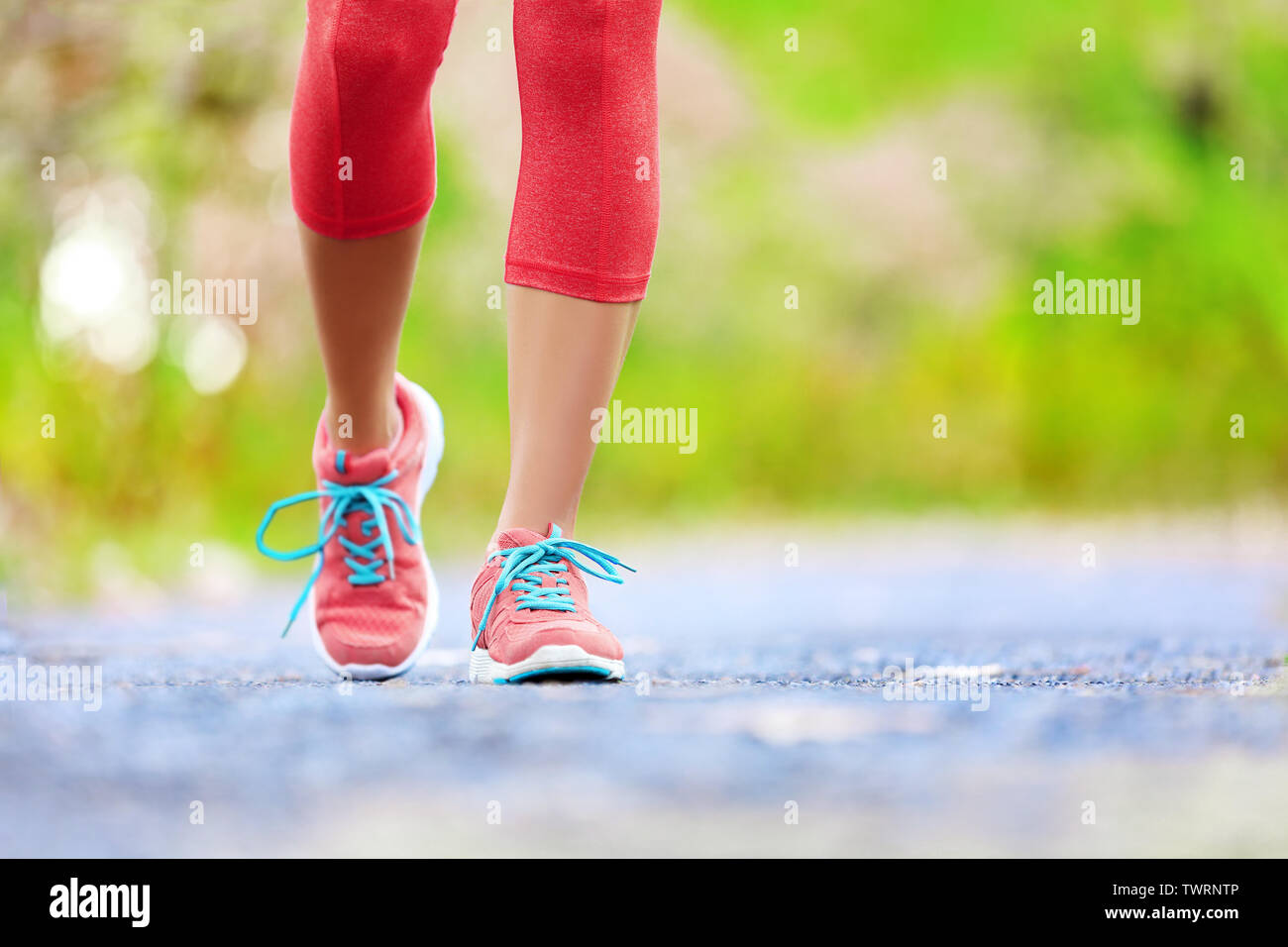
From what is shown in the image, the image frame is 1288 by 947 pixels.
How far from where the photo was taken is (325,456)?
1.45 metres

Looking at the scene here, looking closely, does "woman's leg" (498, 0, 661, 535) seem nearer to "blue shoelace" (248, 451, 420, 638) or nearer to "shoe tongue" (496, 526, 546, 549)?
"shoe tongue" (496, 526, 546, 549)

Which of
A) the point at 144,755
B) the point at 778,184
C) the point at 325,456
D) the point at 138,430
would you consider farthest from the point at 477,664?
the point at 778,184

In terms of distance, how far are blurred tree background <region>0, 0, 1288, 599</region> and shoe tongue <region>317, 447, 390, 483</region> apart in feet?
12.5

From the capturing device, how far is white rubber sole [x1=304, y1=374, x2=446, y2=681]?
139 centimetres

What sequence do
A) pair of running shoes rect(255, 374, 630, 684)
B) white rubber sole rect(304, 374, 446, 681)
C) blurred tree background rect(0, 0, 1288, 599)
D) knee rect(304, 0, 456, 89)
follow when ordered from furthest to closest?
blurred tree background rect(0, 0, 1288, 599)
white rubber sole rect(304, 374, 446, 681)
pair of running shoes rect(255, 374, 630, 684)
knee rect(304, 0, 456, 89)

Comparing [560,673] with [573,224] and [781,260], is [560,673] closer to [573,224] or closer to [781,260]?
[573,224]

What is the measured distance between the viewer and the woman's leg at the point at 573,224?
4.24 ft

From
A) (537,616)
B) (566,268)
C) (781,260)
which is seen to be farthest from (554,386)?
(781,260)

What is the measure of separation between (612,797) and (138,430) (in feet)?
16.1

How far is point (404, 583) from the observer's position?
1442mm

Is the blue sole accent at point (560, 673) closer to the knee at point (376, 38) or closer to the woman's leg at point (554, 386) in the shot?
the woman's leg at point (554, 386)

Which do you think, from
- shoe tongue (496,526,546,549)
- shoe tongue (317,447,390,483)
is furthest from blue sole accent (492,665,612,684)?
shoe tongue (317,447,390,483)

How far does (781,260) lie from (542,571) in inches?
246

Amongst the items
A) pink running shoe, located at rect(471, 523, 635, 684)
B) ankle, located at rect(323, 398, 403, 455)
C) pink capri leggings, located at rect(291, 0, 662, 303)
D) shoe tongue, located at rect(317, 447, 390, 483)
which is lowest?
pink running shoe, located at rect(471, 523, 635, 684)
